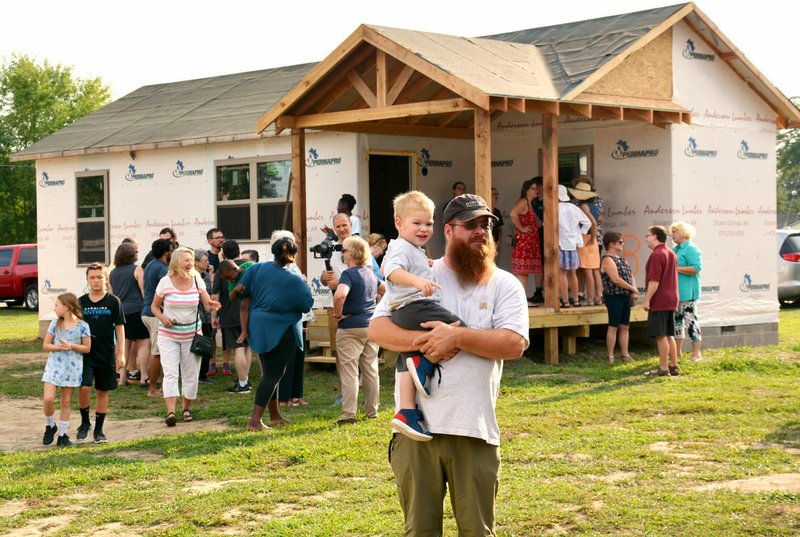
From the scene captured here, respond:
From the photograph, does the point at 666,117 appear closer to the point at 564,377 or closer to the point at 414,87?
the point at 414,87

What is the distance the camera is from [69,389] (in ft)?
32.7

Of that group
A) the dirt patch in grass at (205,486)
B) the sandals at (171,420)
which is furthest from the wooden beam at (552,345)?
the dirt patch in grass at (205,486)

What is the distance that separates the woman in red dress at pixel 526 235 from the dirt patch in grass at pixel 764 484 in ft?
26.6

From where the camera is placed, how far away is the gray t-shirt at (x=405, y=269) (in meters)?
4.93

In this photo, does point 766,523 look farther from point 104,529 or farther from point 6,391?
point 6,391

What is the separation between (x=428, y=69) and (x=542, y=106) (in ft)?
4.94

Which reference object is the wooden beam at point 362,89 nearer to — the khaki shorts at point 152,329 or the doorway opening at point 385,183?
the doorway opening at point 385,183

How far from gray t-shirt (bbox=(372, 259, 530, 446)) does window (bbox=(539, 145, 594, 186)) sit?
42.2 feet

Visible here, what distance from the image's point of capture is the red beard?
4.82m

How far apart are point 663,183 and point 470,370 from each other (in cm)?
1234

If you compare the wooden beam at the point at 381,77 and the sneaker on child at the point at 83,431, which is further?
the wooden beam at the point at 381,77

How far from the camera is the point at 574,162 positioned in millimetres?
17641

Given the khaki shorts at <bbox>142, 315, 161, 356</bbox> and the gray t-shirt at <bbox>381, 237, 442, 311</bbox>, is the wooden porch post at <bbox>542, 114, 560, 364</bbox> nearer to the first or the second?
the khaki shorts at <bbox>142, 315, 161, 356</bbox>

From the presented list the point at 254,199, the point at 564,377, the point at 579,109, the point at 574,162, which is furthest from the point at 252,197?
the point at 564,377
